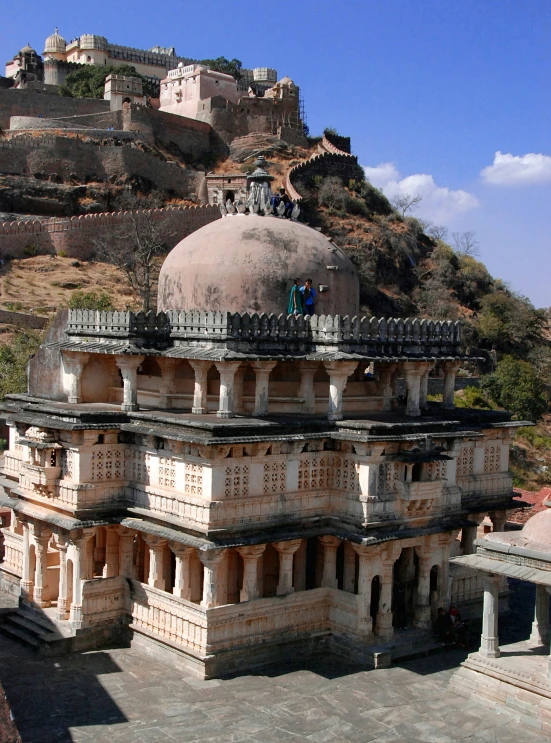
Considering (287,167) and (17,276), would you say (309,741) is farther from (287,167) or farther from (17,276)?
(287,167)

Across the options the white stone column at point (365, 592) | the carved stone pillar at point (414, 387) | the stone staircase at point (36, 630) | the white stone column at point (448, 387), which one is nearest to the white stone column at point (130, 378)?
the stone staircase at point (36, 630)

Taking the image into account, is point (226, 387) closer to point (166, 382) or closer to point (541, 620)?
point (166, 382)

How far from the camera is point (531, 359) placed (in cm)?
5081

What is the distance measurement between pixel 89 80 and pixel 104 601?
5691 centimetres

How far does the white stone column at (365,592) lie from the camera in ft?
44.7

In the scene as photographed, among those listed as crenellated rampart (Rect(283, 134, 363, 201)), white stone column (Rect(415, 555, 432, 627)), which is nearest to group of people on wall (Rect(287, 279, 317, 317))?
white stone column (Rect(415, 555, 432, 627))

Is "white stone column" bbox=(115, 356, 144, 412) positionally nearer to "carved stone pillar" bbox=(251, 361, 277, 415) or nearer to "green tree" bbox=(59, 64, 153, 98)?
"carved stone pillar" bbox=(251, 361, 277, 415)

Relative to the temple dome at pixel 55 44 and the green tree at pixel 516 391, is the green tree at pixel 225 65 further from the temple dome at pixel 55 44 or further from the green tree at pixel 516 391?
the green tree at pixel 516 391

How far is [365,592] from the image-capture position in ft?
44.9

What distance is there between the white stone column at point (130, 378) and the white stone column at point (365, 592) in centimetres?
407

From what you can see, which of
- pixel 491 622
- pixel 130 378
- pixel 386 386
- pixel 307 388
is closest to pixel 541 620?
pixel 491 622

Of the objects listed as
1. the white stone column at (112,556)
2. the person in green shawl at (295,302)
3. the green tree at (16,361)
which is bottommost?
the white stone column at (112,556)

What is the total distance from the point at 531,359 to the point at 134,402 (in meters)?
39.8

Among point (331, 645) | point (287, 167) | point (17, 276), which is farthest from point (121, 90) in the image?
point (331, 645)
